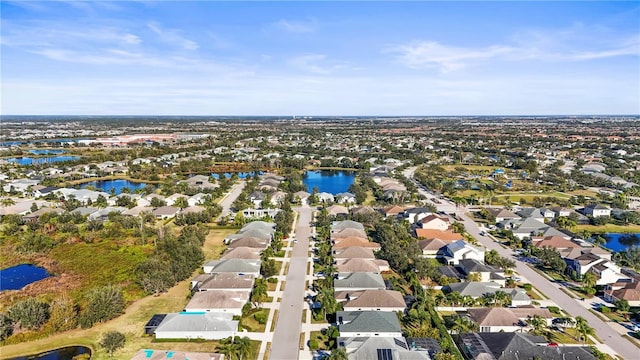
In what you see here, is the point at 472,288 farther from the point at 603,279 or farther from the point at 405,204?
the point at 405,204

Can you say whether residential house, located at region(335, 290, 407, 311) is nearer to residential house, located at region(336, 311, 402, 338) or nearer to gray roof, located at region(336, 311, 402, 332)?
gray roof, located at region(336, 311, 402, 332)

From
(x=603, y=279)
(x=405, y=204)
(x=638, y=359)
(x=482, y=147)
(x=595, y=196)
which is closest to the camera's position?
(x=638, y=359)

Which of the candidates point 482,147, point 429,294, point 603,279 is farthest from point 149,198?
point 482,147

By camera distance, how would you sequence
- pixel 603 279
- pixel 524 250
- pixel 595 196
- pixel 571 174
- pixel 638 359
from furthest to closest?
pixel 571 174 → pixel 595 196 → pixel 524 250 → pixel 603 279 → pixel 638 359

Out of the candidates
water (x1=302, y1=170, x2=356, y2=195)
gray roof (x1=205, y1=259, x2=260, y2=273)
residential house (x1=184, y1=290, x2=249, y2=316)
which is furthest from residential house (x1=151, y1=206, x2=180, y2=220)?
residential house (x1=184, y1=290, x2=249, y2=316)

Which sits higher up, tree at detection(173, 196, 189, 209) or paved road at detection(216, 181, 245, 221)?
tree at detection(173, 196, 189, 209)

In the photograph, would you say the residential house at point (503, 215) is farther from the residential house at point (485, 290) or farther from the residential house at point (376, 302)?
the residential house at point (376, 302)

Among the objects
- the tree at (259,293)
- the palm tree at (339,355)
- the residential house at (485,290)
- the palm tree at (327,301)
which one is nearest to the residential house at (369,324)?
the palm tree at (327,301)
